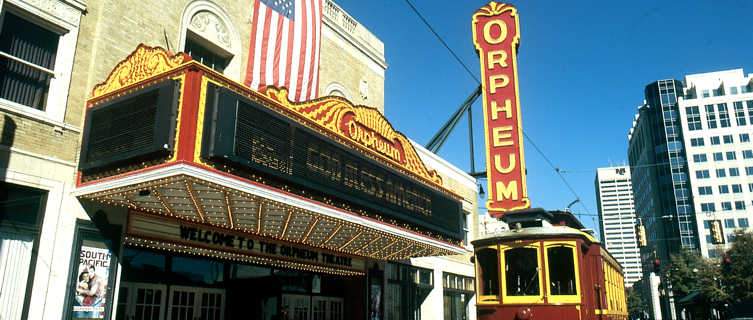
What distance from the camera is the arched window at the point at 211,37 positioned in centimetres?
1312

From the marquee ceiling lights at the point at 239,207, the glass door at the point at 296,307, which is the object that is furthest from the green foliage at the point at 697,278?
the marquee ceiling lights at the point at 239,207

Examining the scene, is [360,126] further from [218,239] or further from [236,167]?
[236,167]

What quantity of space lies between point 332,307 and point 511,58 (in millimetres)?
14130

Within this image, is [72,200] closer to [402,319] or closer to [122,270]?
[122,270]

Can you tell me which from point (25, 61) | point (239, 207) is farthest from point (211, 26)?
point (239, 207)

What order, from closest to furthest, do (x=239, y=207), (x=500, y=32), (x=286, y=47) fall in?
(x=239, y=207) < (x=286, y=47) < (x=500, y=32)

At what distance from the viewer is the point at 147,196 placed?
30.1 ft

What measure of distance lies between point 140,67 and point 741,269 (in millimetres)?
45890

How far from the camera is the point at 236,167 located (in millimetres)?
8461

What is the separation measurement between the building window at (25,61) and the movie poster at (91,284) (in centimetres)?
275

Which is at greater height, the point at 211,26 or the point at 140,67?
the point at 211,26

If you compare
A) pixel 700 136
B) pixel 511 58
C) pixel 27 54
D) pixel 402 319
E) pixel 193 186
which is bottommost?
pixel 402 319

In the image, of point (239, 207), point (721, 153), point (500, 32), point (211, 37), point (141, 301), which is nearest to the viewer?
point (239, 207)

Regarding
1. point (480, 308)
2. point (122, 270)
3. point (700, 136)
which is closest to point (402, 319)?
point (480, 308)
